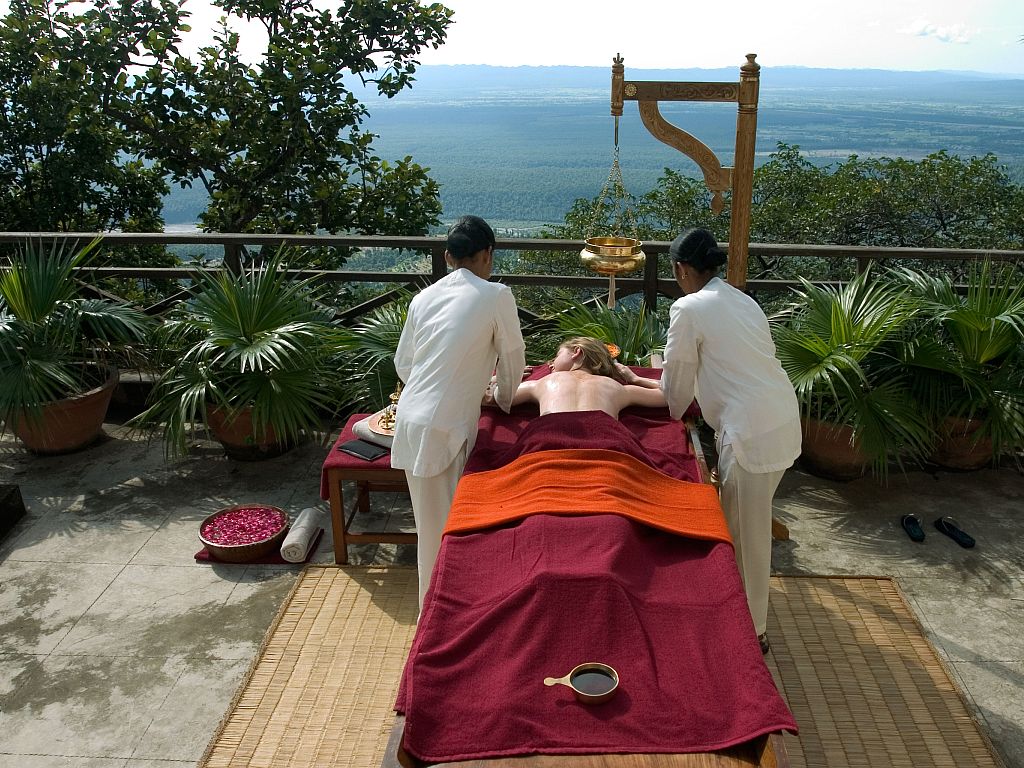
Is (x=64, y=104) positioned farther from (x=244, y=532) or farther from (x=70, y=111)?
(x=244, y=532)

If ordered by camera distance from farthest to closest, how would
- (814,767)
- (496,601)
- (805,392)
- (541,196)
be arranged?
1. (541,196)
2. (805,392)
3. (814,767)
4. (496,601)

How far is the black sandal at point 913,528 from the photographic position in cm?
399

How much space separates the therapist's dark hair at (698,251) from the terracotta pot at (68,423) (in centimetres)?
326

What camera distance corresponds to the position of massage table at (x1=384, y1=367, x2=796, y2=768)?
6.37ft

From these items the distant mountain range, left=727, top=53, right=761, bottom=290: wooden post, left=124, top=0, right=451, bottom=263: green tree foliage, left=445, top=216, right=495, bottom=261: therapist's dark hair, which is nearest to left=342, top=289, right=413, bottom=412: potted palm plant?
left=445, top=216, right=495, bottom=261: therapist's dark hair

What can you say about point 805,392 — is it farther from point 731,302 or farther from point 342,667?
point 342,667

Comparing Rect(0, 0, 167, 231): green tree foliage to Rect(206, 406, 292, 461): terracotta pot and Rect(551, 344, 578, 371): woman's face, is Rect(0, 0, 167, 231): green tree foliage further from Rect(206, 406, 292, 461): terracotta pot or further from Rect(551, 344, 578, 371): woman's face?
Rect(551, 344, 578, 371): woman's face

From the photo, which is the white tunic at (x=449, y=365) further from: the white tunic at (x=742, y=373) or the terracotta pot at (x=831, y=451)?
the terracotta pot at (x=831, y=451)

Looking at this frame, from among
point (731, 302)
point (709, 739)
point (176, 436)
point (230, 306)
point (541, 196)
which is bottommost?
point (541, 196)

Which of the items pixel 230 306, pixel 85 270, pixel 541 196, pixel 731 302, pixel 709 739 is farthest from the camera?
pixel 541 196

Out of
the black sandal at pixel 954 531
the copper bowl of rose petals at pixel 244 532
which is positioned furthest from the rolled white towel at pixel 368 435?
the black sandal at pixel 954 531

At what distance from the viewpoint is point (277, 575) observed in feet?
12.4

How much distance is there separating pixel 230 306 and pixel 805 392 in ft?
9.02

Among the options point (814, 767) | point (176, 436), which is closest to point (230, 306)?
point (176, 436)
